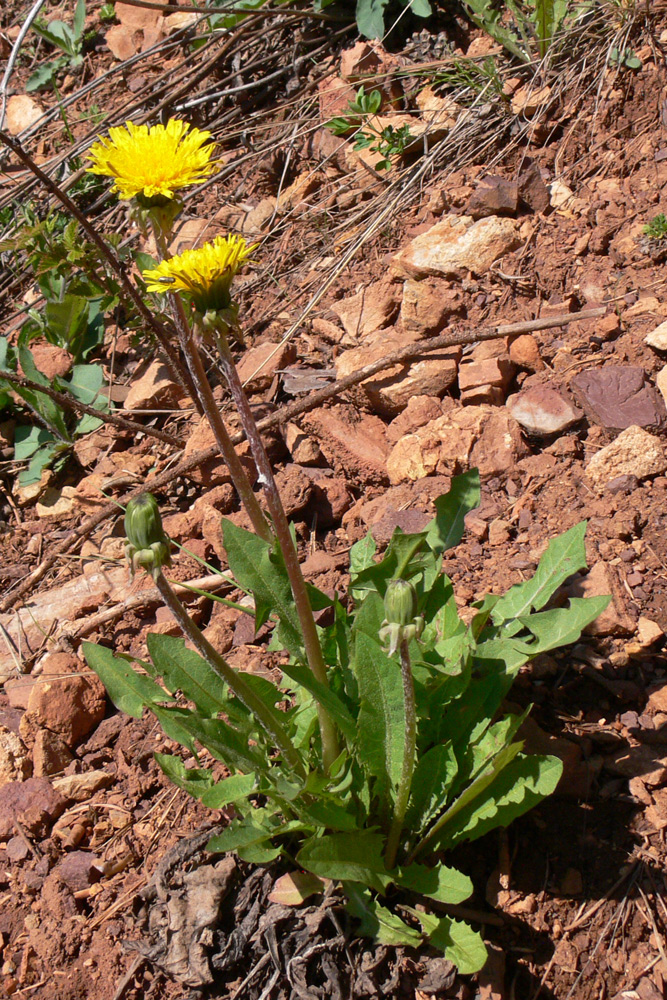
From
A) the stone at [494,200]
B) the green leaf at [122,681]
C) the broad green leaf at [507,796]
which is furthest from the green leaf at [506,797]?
the stone at [494,200]

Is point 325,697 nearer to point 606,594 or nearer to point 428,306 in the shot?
point 606,594

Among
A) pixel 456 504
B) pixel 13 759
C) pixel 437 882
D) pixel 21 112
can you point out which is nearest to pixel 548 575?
pixel 456 504

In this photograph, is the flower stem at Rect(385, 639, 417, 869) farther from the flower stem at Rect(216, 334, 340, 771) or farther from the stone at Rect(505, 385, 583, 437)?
the stone at Rect(505, 385, 583, 437)

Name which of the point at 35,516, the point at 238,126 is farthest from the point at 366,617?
the point at 238,126

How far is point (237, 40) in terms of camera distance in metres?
4.67

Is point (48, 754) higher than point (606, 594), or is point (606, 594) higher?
point (48, 754)

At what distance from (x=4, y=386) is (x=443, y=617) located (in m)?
2.55

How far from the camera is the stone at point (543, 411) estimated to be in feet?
9.14

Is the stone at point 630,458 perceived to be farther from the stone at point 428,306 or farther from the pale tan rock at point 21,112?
the pale tan rock at point 21,112

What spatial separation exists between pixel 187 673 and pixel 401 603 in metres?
0.79

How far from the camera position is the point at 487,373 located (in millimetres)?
2957

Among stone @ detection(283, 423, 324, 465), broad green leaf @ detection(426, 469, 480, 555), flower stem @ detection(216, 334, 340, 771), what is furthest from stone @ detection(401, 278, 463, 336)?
flower stem @ detection(216, 334, 340, 771)

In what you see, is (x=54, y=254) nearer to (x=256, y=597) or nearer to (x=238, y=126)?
(x=238, y=126)

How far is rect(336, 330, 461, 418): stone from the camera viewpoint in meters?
3.07
